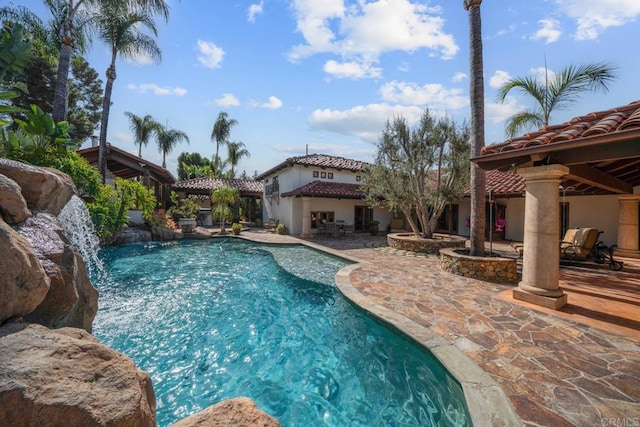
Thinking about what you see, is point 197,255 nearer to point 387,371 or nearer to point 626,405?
point 387,371

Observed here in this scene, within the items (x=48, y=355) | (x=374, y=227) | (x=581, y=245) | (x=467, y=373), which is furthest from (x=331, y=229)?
(x=48, y=355)

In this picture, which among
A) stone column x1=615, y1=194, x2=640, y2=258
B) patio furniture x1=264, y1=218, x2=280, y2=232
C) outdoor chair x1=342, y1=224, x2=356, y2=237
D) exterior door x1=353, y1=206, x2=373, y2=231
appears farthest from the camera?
patio furniture x1=264, y1=218, x2=280, y2=232

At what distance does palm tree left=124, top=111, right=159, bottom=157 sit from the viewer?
33616 mm

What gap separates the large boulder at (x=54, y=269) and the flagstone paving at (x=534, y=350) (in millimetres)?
5064

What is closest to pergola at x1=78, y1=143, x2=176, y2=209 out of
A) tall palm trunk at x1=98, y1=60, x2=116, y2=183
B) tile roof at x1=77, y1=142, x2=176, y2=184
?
tile roof at x1=77, y1=142, x2=176, y2=184

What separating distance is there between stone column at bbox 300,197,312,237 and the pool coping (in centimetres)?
1310

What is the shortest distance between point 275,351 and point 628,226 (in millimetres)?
14551

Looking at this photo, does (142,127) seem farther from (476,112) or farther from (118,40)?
(476,112)

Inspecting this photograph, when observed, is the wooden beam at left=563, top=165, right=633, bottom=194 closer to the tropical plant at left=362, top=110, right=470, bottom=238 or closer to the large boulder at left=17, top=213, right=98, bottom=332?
the tropical plant at left=362, top=110, right=470, bottom=238

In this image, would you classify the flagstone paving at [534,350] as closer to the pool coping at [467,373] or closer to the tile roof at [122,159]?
the pool coping at [467,373]

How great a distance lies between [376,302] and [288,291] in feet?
10.00

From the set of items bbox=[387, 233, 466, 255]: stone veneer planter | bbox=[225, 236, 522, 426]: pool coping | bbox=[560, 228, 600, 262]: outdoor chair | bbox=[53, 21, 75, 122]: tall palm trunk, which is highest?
bbox=[53, 21, 75, 122]: tall palm trunk

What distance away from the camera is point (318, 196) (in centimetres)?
1867

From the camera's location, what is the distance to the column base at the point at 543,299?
5.48 metres
